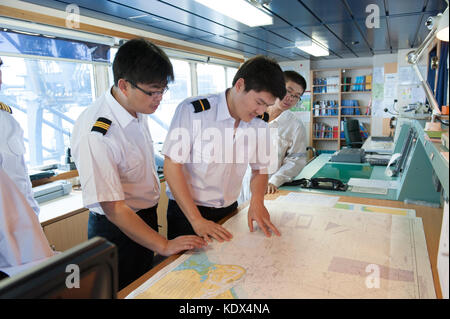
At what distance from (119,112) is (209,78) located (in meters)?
5.51

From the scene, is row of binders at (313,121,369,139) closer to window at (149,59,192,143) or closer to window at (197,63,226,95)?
window at (197,63,226,95)

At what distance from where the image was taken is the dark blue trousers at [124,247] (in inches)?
59.2

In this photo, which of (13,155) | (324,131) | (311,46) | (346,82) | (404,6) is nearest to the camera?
(13,155)

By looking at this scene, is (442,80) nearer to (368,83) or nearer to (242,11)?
(242,11)

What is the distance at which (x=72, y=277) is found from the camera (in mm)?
393

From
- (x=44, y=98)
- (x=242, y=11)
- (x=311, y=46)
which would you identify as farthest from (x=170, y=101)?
(x=242, y=11)

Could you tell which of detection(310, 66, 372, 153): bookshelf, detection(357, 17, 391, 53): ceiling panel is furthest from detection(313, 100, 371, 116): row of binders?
detection(357, 17, 391, 53): ceiling panel

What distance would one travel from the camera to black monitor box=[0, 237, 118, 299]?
0.35 meters

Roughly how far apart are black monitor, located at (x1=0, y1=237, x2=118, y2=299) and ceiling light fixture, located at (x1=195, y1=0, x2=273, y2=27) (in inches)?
106

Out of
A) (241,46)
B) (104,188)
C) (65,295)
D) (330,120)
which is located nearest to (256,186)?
(104,188)

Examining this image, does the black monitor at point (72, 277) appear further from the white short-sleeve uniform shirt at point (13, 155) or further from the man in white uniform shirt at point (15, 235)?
the white short-sleeve uniform shirt at point (13, 155)

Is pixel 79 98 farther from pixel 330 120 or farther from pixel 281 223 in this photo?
pixel 330 120

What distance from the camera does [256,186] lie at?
160 cm

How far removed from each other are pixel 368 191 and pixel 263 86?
1.10 m
